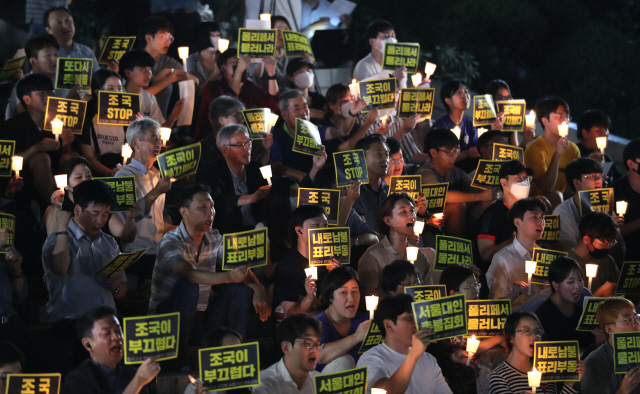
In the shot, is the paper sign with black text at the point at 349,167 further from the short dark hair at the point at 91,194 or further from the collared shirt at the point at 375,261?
the short dark hair at the point at 91,194

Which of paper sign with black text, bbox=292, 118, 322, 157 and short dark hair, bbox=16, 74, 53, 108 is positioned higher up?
short dark hair, bbox=16, 74, 53, 108

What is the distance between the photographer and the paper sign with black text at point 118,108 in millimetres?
8281

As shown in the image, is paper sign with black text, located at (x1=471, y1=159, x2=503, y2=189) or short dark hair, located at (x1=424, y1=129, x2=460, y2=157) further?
short dark hair, located at (x1=424, y1=129, x2=460, y2=157)

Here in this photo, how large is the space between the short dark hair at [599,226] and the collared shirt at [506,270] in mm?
643

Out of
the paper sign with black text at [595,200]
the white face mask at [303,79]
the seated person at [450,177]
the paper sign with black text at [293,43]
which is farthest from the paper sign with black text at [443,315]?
the paper sign with black text at [293,43]

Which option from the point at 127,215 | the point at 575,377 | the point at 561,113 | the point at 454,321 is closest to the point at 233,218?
the point at 127,215

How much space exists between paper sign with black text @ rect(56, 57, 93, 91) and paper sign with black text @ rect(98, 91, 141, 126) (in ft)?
1.55

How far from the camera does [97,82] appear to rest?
875cm

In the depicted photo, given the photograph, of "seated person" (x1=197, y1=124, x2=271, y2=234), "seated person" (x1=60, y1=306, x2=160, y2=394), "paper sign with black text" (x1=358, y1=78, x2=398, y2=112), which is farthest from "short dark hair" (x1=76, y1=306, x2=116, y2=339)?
"paper sign with black text" (x1=358, y1=78, x2=398, y2=112)

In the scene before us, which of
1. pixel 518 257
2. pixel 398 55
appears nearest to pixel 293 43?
pixel 398 55

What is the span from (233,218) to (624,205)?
3.29m

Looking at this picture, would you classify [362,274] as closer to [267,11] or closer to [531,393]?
[531,393]

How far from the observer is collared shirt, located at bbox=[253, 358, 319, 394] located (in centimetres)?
577

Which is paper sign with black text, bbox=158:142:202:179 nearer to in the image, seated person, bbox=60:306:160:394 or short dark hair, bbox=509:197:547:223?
seated person, bbox=60:306:160:394
